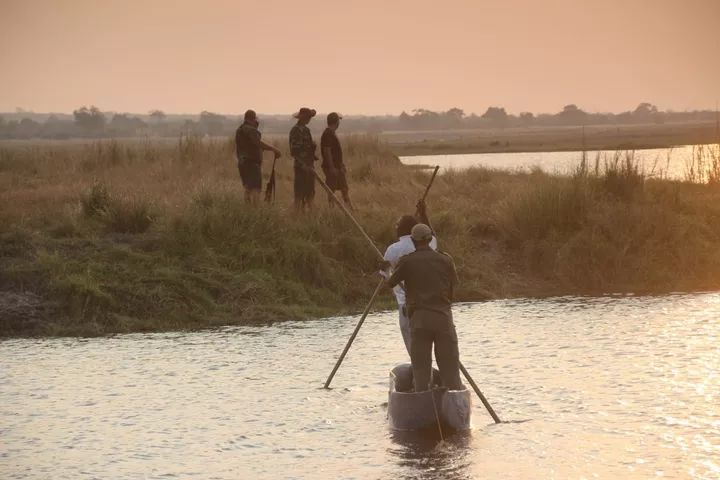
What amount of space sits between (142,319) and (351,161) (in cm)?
1490

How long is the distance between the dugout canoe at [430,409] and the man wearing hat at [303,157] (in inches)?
408

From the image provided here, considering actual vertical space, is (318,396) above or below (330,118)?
below

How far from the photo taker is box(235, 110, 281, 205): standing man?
2478cm

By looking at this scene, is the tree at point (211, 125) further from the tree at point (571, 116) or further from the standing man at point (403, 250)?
the standing man at point (403, 250)

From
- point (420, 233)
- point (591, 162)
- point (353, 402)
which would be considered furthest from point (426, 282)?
point (591, 162)

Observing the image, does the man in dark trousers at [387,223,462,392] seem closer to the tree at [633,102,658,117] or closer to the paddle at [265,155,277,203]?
the paddle at [265,155,277,203]

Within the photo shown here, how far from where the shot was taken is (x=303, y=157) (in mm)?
24781

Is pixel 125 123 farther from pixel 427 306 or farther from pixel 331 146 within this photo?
pixel 427 306

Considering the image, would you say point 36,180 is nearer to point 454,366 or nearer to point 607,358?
point 607,358

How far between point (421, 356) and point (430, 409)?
0.53m

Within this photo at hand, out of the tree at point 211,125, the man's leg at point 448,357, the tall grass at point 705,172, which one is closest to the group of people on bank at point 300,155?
the tall grass at point 705,172

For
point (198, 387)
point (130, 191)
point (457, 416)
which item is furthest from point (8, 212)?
point (457, 416)

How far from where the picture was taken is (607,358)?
18.6 m

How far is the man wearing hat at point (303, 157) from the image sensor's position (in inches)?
975
